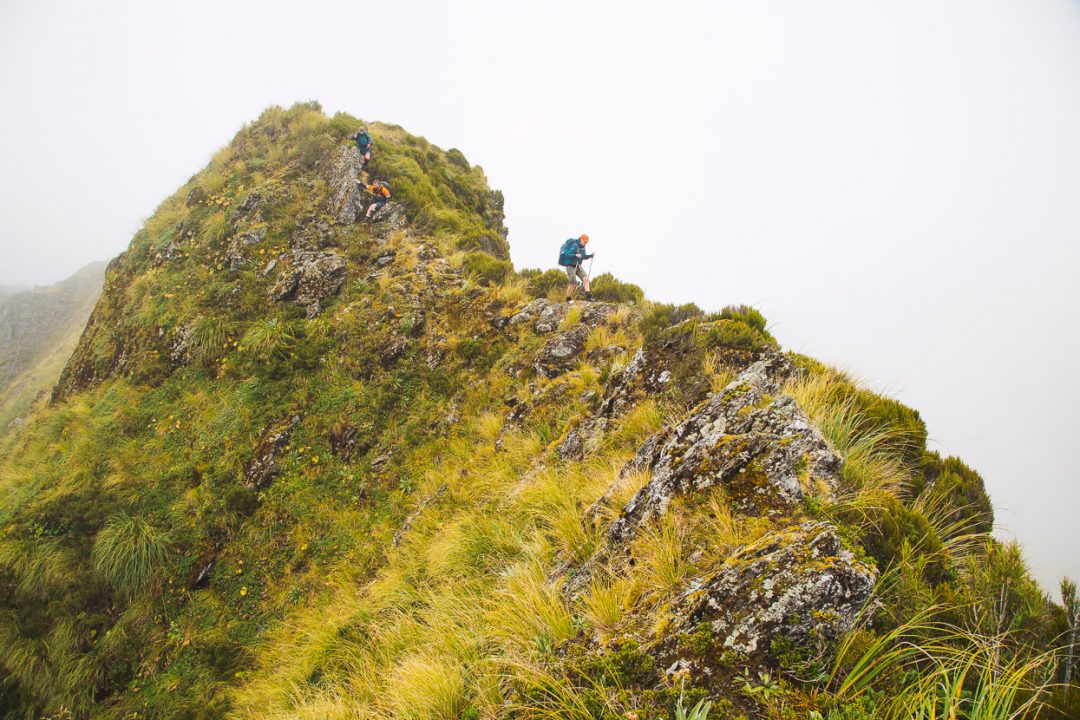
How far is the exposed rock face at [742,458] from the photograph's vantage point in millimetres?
3158

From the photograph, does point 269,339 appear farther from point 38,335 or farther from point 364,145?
point 38,335

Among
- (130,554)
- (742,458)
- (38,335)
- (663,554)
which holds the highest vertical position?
(742,458)

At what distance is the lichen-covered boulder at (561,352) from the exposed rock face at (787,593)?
6.08 metres

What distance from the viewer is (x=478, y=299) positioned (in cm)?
1077

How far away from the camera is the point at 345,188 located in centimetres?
1353

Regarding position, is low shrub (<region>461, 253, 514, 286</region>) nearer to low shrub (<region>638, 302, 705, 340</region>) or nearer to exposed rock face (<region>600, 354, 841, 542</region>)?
low shrub (<region>638, 302, 705, 340</region>)

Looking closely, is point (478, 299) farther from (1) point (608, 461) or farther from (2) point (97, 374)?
(2) point (97, 374)

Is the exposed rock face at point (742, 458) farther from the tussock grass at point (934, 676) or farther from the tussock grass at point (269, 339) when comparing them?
the tussock grass at point (269, 339)

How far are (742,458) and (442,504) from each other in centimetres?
503

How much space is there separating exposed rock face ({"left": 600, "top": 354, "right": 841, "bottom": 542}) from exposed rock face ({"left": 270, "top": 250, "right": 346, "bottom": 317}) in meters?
9.98

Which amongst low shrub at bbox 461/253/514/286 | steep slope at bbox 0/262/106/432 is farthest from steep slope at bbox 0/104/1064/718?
steep slope at bbox 0/262/106/432

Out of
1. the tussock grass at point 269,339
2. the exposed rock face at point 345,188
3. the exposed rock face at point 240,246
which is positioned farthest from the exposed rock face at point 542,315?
the exposed rock face at point 240,246

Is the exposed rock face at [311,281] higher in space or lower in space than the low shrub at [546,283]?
lower

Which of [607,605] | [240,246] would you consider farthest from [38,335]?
[607,605]
